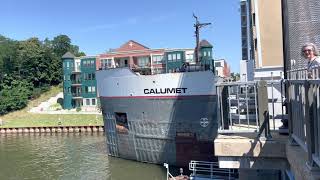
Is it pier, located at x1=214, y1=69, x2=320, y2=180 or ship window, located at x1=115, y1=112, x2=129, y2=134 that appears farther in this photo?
ship window, located at x1=115, y1=112, x2=129, y2=134

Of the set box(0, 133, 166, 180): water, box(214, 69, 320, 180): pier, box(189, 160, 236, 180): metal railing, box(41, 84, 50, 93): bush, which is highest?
box(41, 84, 50, 93): bush

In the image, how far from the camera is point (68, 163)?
95.2 ft

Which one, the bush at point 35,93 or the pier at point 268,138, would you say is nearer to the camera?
the pier at point 268,138

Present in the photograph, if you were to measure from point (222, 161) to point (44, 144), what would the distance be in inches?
1454

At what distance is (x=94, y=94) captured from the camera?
65125 mm

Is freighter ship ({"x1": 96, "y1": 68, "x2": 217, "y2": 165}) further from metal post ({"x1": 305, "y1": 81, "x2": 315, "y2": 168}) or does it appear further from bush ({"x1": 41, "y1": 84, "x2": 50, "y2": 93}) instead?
bush ({"x1": 41, "y1": 84, "x2": 50, "y2": 93})

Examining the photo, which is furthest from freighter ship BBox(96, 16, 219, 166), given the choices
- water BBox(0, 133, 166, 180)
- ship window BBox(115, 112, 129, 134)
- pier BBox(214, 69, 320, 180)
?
pier BBox(214, 69, 320, 180)

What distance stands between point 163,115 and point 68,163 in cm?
868

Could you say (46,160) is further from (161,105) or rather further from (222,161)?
(222,161)

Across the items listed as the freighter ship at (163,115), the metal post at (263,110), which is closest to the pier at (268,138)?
the metal post at (263,110)

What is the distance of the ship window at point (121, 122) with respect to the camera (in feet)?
89.8

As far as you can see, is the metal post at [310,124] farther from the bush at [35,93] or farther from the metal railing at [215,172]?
the bush at [35,93]

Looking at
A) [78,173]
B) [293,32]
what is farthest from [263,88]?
[78,173]

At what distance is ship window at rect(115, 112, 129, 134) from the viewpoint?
2738cm
